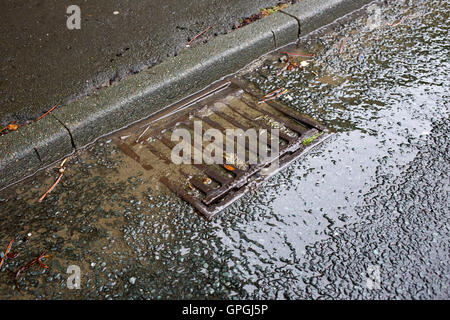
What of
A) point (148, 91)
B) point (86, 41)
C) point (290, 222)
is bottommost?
point (290, 222)

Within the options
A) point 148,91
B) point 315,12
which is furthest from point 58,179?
point 315,12

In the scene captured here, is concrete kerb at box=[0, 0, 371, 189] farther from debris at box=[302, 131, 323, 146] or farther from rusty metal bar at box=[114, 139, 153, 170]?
debris at box=[302, 131, 323, 146]

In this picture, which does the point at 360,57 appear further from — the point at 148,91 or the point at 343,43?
the point at 148,91

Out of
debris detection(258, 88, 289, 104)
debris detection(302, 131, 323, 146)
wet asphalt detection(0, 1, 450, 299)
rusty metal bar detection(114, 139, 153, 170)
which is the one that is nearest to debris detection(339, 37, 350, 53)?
wet asphalt detection(0, 1, 450, 299)

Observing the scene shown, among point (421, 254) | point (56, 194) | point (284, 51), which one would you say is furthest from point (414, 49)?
point (56, 194)

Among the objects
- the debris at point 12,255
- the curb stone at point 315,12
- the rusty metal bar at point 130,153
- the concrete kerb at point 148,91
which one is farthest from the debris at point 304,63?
the debris at point 12,255

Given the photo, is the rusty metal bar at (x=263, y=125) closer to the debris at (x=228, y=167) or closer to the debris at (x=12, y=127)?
the debris at (x=228, y=167)
